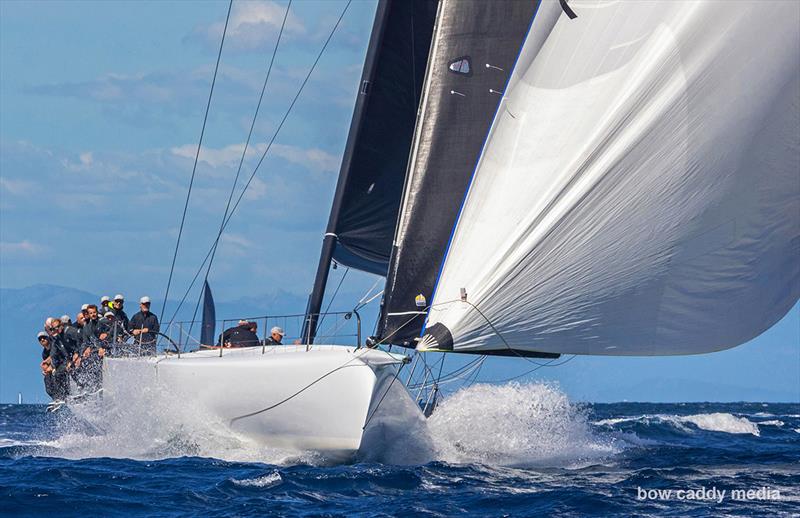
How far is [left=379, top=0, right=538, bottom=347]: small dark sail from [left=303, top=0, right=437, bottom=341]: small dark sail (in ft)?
7.27

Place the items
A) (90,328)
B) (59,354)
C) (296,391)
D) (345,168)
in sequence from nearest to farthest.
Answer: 1. (296,391)
2. (345,168)
3. (90,328)
4. (59,354)

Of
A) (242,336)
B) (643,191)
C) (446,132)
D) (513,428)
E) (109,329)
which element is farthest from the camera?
(109,329)

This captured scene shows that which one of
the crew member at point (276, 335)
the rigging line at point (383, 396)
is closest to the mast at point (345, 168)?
the crew member at point (276, 335)

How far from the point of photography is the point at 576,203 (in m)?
12.5

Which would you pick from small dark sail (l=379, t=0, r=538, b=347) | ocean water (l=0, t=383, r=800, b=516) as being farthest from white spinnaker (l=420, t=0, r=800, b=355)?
ocean water (l=0, t=383, r=800, b=516)

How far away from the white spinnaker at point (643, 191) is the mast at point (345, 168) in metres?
3.39

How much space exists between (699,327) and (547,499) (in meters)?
2.94

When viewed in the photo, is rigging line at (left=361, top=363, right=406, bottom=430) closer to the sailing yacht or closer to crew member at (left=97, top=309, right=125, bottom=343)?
the sailing yacht

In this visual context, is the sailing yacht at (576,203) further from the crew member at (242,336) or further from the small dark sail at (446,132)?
the crew member at (242,336)

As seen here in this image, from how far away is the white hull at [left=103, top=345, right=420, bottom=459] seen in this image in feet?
42.8

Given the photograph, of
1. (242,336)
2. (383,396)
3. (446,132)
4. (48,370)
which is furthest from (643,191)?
(48,370)

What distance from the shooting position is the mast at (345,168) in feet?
52.5

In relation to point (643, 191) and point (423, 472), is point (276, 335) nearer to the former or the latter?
point (423, 472)

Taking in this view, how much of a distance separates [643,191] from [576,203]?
748mm
